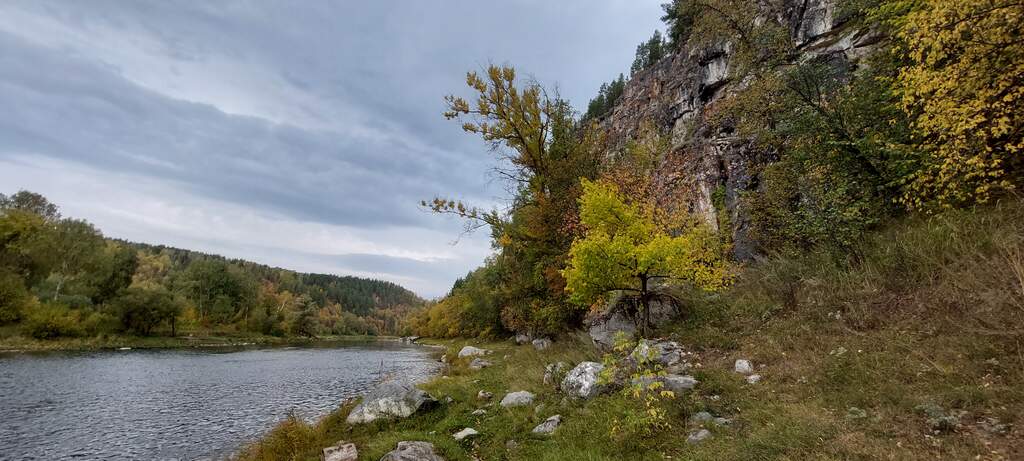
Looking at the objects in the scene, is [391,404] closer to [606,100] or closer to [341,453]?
[341,453]

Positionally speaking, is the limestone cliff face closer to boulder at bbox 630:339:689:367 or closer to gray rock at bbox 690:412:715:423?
boulder at bbox 630:339:689:367

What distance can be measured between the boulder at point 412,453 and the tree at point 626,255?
7.54 m

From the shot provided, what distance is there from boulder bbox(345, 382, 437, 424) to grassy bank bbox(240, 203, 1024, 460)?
0.41 m

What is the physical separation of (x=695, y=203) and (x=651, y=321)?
15413 mm

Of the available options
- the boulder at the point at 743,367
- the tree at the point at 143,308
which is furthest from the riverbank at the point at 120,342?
the boulder at the point at 743,367

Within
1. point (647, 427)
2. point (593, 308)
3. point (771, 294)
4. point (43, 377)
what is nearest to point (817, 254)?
point (771, 294)

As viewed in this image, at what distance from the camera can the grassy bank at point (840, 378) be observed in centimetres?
590

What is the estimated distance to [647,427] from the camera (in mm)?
8281

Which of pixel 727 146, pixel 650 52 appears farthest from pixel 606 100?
pixel 727 146

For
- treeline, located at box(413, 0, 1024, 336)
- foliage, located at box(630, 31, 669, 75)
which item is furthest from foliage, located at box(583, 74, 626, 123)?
treeline, located at box(413, 0, 1024, 336)

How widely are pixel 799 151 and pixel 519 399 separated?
1398 cm

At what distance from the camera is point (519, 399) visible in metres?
13.4

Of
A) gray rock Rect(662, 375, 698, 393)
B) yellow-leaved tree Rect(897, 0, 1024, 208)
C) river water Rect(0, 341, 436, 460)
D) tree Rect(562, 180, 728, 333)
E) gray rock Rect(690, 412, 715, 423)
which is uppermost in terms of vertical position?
yellow-leaved tree Rect(897, 0, 1024, 208)

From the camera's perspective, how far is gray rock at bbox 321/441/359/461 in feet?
36.7
